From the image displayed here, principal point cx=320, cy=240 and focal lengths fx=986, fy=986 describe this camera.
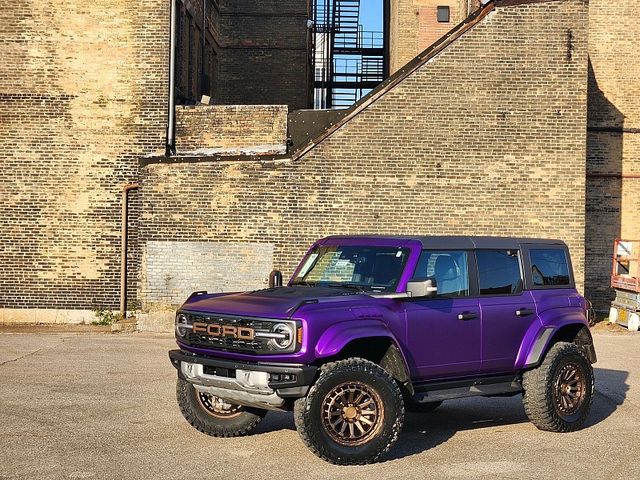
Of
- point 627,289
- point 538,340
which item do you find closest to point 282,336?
point 538,340

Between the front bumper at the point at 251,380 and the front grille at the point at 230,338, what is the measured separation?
0.11 meters

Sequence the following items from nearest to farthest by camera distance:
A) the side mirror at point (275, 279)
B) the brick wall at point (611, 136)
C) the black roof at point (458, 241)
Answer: the black roof at point (458, 241)
the side mirror at point (275, 279)
the brick wall at point (611, 136)

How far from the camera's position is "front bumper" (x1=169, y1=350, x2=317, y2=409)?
7.60 metres

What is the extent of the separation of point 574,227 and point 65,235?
1089cm

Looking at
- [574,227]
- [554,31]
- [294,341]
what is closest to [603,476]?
[294,341]

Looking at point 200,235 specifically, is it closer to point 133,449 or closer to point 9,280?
point 9,280

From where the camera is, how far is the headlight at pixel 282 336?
25.0 ft

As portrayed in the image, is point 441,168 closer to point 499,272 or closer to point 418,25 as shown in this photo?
point 499,272

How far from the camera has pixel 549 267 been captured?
988 cm

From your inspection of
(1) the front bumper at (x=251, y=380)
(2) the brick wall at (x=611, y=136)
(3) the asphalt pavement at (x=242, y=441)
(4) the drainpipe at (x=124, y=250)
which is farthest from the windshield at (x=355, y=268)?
(2) the brick wall at (x=611, y=136)

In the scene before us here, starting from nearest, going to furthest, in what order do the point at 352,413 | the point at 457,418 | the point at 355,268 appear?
the point at 352,413, the point at 355,268, the point at 457,418

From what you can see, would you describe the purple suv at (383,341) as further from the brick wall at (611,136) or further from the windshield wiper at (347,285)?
the brick wall at (611,136)

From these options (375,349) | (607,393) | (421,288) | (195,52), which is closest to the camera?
(421,288)

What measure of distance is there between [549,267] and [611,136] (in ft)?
53.9
